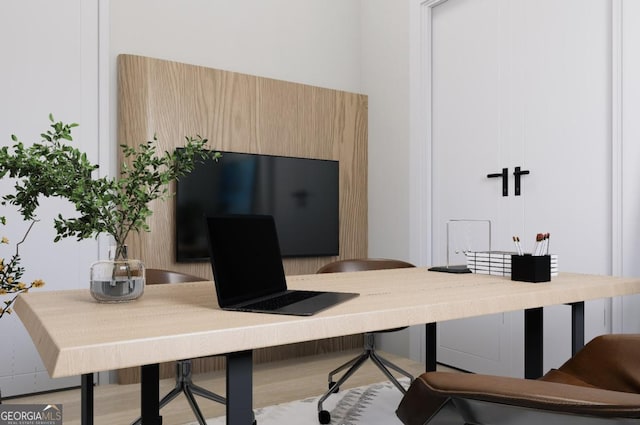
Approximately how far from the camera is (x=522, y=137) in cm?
323

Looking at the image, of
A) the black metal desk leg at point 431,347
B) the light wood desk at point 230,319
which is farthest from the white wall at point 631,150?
the black metal desk leg at point 431,347

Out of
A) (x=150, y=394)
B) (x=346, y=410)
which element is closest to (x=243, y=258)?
(x=150, y=394)

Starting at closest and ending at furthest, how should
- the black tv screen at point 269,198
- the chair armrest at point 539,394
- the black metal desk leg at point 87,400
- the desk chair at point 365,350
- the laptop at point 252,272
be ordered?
the chair armrest at point 539,394, the laptop at point 252,272, the black metal desk leg at point 87,400, the desk chair at point 365,350, the black tv screen at point 269,198

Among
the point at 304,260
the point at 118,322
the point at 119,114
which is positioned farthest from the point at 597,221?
the point at 119,114

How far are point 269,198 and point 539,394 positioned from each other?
3.01 metres

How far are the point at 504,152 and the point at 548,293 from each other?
1894 mm

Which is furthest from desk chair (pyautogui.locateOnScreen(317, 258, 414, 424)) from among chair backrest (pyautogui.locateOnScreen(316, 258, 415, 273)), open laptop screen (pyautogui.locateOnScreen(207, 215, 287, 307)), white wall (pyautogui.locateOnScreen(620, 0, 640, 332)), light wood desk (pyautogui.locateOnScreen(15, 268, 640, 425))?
open laptop screen (pyautogui.locateOnScreen(207, 215, 287, 307))

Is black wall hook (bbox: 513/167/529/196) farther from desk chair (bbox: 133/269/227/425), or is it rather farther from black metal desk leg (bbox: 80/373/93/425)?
black metal desk leg (bbox: 80/373/93/425)

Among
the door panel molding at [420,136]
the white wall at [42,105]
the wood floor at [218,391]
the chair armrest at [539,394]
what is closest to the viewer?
the chair armrest at [539,394]

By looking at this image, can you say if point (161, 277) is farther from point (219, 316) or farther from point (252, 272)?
point (219, 316)

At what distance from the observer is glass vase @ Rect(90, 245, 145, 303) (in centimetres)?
136

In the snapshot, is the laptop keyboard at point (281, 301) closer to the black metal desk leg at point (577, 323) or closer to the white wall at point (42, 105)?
the black metal desk leg at point (577, 323)

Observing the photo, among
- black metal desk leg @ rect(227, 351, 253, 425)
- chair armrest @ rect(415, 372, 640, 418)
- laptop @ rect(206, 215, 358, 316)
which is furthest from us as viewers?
laptop @ rect(206, 215, 358, 316)

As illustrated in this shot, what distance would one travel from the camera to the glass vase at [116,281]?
53.6 inches
